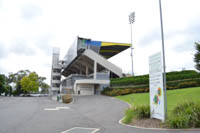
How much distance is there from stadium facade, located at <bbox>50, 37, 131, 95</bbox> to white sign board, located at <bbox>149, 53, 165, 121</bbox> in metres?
22.6

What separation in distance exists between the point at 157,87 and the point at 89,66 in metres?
38.4

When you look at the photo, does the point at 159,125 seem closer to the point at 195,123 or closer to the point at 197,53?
the point at 195,123

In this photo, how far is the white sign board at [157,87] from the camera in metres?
8.21

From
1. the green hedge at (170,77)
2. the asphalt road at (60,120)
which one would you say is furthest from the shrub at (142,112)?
the green hedge at (170,77)

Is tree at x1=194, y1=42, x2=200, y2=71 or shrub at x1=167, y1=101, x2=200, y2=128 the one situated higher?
tree at x1=194, y1=42, x2=200, y2=71

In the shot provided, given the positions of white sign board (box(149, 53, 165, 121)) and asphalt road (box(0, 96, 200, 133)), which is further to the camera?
white sign board (box(149, 53, 165, 121))

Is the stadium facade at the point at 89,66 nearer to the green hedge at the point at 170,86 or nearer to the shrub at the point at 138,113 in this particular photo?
the green hedge at the point at 170,86

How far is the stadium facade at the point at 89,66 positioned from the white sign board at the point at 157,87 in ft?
74.2

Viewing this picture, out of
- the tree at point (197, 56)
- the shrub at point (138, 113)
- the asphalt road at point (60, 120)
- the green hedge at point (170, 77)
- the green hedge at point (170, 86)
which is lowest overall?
the asphalt road at point (60, 120)

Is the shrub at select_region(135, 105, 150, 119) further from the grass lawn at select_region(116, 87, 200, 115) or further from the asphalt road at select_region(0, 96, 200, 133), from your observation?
the grass lawn at select_region(116, 87, 200, 115)

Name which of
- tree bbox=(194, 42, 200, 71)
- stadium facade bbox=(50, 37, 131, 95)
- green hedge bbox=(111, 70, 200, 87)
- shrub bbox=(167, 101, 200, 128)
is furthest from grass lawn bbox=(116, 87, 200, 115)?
stadium facade bbox=(50, 37, 131, 95)

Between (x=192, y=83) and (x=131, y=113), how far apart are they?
1768cm

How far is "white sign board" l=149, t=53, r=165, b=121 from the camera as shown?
26.9ft

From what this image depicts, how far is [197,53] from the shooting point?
17.0m
